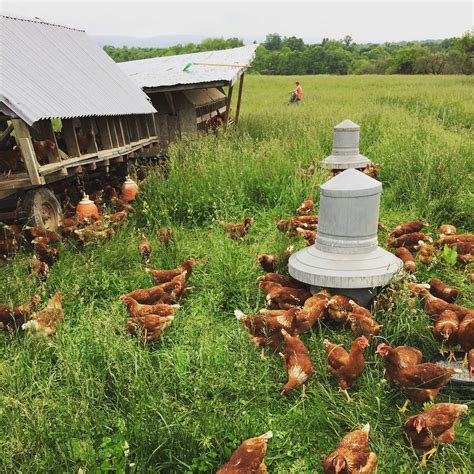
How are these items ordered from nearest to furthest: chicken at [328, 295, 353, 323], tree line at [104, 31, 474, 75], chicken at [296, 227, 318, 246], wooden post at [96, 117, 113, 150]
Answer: chicken at [328, 295, 353, 323]
chicken at [296, 227, 318, 246]
wooden post at [96, 117, 113, 150]
tree line at [104, 31, 474, 75]

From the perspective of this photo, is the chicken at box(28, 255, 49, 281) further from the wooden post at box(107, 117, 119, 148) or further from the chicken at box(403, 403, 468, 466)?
the wooden post at box(107, 117, 119, 148)

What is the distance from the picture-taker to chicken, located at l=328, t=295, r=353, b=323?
327cm

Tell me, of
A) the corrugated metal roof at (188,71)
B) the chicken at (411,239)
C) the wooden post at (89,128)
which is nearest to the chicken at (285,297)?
the chicken at (411,239)

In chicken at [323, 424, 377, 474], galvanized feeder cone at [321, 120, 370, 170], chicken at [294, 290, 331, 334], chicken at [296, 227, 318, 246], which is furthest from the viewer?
galvanized feeder cone at [321, 120, 370, 170]

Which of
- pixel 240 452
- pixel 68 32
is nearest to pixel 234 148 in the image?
pixel 68 32

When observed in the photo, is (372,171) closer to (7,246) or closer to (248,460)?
(7,246)

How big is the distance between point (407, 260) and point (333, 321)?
3.27ft

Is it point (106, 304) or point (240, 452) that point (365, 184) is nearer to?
point (240, 452)

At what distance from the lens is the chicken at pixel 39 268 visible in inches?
168

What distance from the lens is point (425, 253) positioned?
420 centimetres

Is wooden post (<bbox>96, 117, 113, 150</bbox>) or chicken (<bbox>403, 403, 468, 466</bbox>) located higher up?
wooden post (<bbox>96, 117, 113, 150</bbox>)

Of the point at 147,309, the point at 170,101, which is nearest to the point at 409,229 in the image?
the point at 147,309

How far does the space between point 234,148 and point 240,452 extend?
7.02 meters

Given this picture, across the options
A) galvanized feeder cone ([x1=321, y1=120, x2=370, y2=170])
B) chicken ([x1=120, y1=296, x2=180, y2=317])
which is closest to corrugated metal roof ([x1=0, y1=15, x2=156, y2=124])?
chicken ([x1=120, y1=296, x2=180, y2=317])
